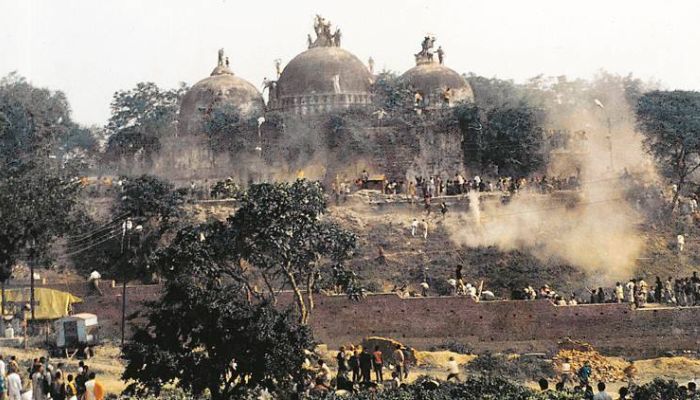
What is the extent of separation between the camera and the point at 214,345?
2134 centimetres

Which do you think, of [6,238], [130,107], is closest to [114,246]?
[6,238]

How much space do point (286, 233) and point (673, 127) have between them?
16.9 m

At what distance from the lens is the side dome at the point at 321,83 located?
50.6 metres

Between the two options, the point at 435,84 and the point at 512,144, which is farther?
the point at 435,84

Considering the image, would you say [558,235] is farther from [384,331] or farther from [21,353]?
[21,353]

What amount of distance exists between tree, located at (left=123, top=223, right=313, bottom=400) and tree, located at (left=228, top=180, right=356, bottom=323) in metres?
8.24

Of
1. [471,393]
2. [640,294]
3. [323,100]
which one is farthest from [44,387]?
[323,100]

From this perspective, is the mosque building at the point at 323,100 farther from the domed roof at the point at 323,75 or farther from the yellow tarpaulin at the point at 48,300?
the yellow tarpaulin at the point at 48,300

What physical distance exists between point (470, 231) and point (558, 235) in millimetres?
2904

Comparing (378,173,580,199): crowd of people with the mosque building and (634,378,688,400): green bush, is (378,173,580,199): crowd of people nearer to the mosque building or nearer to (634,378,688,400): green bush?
the mosque building

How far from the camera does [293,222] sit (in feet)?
100

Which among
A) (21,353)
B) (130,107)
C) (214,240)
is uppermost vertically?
(130,107)

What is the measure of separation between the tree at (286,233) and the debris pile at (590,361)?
6290mm

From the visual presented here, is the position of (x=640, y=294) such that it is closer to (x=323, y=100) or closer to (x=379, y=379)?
(x=379, y=379)
